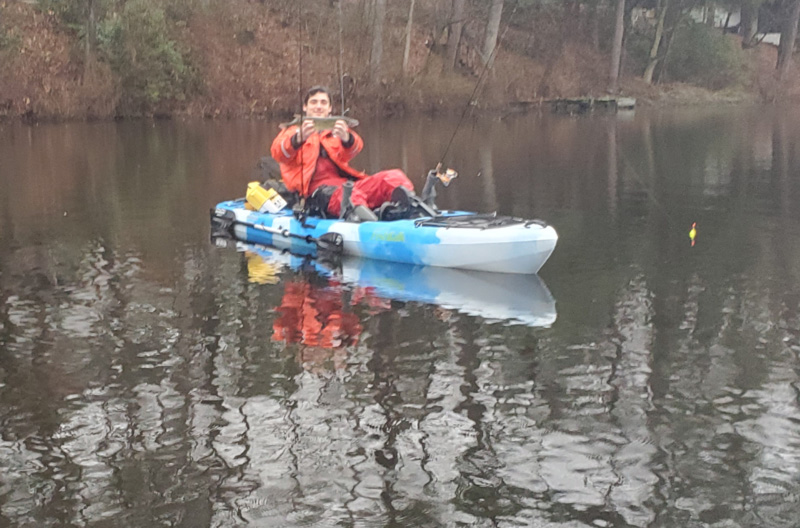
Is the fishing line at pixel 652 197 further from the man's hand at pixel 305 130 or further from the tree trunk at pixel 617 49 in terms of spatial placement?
the tree trunk at pixel 617 49

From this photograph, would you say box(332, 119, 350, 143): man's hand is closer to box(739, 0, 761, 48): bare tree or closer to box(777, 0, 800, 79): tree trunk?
box(777, 0, 800, 79): tree trunk

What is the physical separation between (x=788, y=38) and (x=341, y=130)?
151 ft

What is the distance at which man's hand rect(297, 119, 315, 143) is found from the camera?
11069mm

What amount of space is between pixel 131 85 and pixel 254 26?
28.4 feet

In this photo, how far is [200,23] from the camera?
122 ft

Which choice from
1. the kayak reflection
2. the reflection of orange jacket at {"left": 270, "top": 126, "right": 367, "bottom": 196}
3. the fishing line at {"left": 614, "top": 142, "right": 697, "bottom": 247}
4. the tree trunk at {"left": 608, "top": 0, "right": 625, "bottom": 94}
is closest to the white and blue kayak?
the kayak reflection

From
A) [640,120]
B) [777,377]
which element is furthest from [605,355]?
[640,120]

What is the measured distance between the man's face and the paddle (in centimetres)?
139

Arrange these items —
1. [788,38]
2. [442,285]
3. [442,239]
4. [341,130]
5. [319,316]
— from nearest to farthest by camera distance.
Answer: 1. [319,316]
2. [442,285]
3. [442,239]
4. [341,130]
5. [788,38]

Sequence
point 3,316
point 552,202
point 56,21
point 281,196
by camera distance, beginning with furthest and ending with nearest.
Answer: point 56,21, point 552,202, point 281,196, point 3,316

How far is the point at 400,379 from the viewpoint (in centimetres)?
671

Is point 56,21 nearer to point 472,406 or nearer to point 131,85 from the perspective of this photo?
point 131,85

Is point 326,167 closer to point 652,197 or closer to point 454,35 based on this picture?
point 652,197

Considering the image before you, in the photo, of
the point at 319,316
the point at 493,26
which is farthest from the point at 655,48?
the point at 319,316
